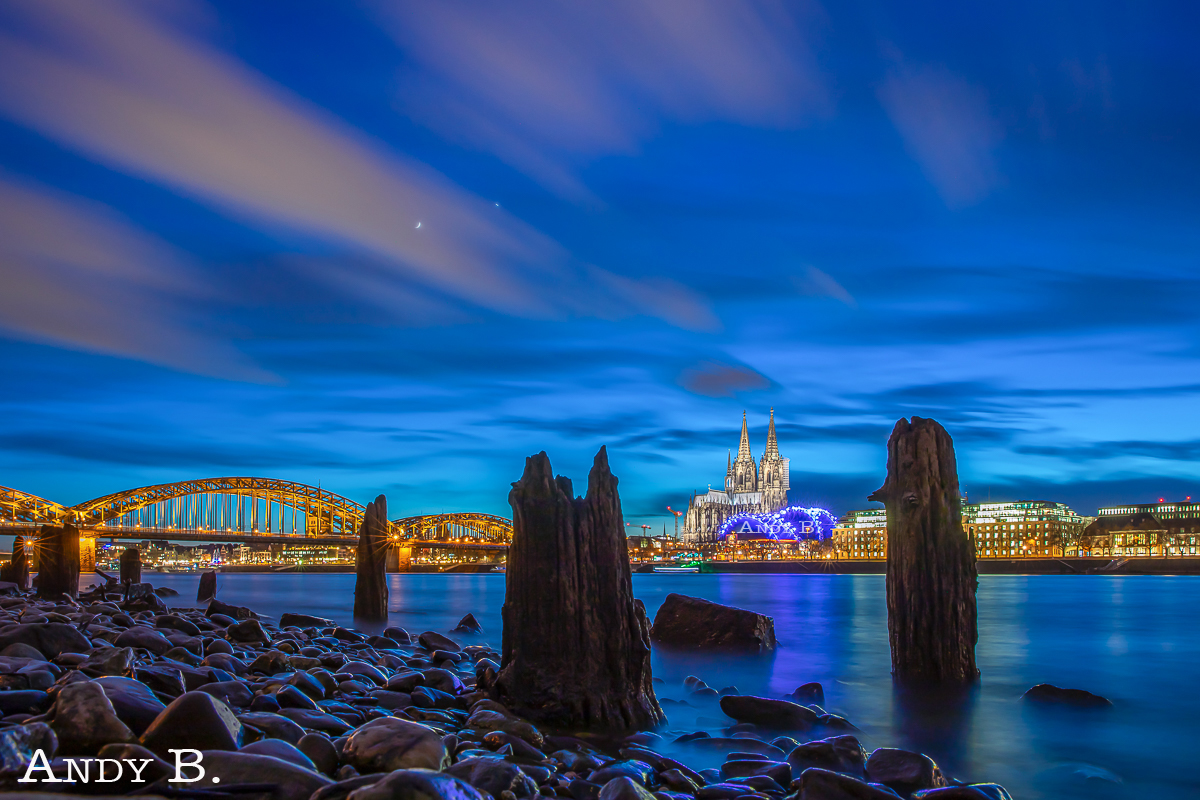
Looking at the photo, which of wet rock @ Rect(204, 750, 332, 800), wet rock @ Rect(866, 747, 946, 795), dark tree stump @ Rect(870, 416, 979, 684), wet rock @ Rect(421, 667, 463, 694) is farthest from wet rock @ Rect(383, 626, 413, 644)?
wet rock @ Rect(204, 750, 332, 800)

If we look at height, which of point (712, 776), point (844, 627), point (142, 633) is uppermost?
point (142, 633)

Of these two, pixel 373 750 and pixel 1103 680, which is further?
pixel 1103 680

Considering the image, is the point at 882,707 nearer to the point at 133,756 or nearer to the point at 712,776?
the point at 712,776

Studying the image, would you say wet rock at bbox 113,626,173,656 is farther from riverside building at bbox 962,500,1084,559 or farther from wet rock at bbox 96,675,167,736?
riverside building at bbox 962,500,1084,559

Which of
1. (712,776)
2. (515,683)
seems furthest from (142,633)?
(712,776)

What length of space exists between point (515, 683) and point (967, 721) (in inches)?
294

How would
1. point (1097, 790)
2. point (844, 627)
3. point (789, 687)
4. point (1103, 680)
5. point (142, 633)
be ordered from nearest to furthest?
point (1097, 790)
point (142, 633)
point (789, 687)
point (1103, 680)
point (844, 627)

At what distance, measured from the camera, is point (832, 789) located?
295 inches

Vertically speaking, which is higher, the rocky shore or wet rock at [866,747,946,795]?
the rocky shore

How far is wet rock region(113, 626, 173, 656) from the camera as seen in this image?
39.9ft

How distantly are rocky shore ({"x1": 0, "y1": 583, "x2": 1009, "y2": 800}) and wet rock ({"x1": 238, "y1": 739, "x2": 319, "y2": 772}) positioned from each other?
0.05ft

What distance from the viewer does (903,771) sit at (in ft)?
28.5

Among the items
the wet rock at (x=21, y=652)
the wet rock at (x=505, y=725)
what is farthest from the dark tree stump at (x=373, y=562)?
the wet rock at (x=505, y=725)

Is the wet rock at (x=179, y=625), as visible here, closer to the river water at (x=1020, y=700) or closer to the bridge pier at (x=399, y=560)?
the river water at (x=1020, y=700)
